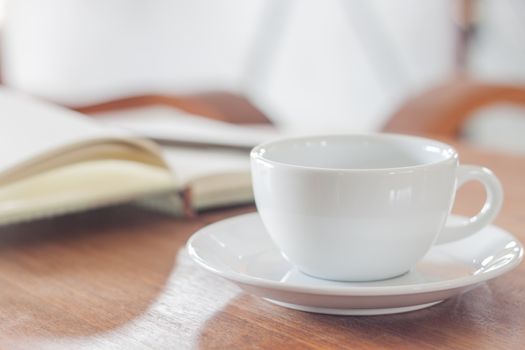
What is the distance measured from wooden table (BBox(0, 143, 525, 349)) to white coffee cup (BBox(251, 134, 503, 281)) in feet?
0.09

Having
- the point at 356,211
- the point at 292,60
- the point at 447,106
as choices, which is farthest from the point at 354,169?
the point at 292,60

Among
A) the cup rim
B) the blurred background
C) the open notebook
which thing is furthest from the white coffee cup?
the blurred background

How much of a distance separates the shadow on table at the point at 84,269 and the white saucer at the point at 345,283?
46mm

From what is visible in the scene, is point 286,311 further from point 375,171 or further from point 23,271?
point 23,271

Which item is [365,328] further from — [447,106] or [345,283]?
[447,106]

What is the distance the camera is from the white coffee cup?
0.39 m

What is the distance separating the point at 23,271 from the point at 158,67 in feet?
8.76

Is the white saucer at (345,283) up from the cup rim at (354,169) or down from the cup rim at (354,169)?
down

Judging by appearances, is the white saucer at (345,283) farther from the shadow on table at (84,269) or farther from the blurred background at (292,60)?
the blurred background at (292,60)

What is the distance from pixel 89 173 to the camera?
0.63 m

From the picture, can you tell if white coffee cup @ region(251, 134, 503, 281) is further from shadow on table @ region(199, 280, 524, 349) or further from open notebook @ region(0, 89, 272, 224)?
open notebook @ region(0, 89, 272, 224)

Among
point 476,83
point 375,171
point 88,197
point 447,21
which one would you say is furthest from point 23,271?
point 447,21

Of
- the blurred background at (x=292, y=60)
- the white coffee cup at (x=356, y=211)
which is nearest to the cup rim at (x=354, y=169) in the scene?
the white coffee cup at (x=356, y=211)

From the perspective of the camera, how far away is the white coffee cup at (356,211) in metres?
0.39
